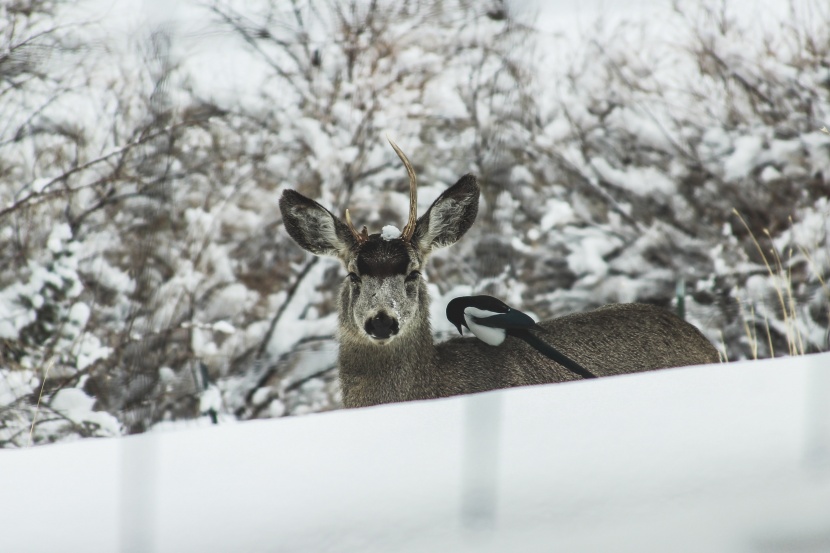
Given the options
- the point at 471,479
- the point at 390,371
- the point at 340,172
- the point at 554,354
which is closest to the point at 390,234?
the point at 390,371

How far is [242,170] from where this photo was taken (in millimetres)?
5586

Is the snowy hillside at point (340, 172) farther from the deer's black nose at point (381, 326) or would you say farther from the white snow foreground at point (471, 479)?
the white snow foreground at point (471, 479)

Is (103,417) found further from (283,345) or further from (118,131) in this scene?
(118,131)

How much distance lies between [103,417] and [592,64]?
409 centimetres

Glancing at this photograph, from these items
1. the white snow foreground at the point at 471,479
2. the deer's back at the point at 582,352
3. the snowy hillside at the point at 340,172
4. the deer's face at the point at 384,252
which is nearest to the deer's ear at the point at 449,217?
the deer's face at the point at 384,252

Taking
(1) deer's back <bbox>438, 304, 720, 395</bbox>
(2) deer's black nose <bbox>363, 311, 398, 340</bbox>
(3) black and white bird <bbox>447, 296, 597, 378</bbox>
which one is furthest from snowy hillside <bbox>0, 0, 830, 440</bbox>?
(2) deer's black nose <bbox>363, 311, 398, 340</bbox>

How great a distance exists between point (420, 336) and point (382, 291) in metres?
0.30

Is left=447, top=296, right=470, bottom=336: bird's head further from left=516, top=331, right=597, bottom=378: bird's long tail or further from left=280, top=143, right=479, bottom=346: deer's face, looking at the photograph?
left=516, top=331, right=597, bottom=378: bird's long tail

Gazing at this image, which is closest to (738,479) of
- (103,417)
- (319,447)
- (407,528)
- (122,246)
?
(407,528)

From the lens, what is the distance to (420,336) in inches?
120

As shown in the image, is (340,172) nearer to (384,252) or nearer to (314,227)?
(314,227)

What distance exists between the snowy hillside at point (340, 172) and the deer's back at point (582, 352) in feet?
5.59

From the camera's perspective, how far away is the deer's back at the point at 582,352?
2.99 meters

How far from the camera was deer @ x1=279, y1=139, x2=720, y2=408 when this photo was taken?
2906 millimetres
